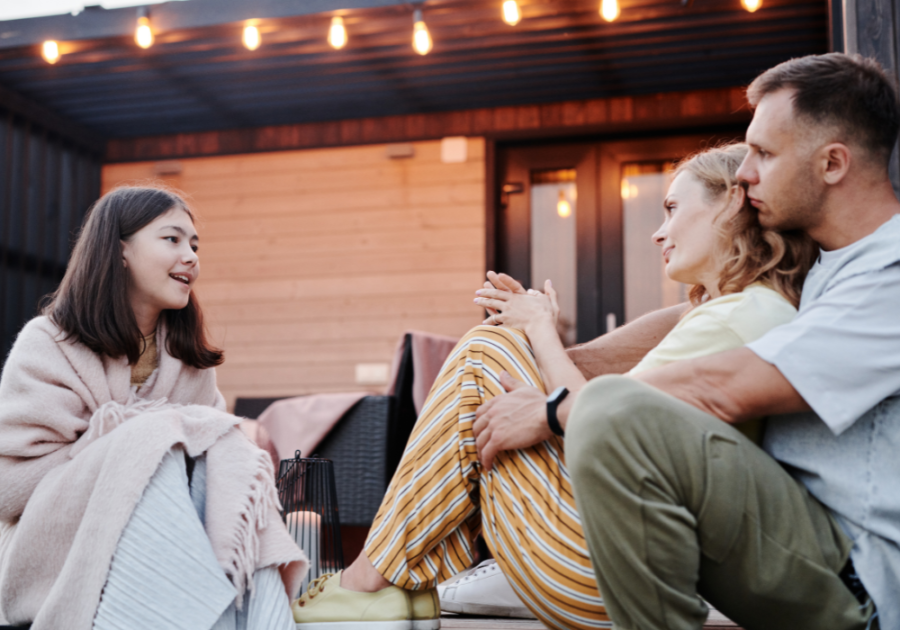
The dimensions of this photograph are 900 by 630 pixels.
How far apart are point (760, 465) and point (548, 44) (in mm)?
3682

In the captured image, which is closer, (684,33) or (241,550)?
(241,550)

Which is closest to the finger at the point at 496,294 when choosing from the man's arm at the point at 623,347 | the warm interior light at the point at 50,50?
the man's arm at the point at 623,347

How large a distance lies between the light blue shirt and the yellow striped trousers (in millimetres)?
417

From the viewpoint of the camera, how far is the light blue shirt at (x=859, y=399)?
1203mm

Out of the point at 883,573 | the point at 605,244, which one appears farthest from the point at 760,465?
the point at 605,244

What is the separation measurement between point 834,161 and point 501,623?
1.24 metres

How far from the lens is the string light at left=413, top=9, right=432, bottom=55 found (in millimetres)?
4133

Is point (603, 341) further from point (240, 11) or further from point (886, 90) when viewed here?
point (240, 11)

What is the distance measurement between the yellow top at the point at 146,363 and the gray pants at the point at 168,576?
0.48 metres

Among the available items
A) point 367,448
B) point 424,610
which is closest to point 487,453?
point 424,610

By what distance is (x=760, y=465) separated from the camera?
1208 mm

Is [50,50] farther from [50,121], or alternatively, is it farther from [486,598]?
[486,598]

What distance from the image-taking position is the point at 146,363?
2.01 m

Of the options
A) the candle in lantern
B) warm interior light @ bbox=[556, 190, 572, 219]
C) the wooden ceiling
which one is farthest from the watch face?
warm interior light @ bbox=[556, 190, 572, 219]
